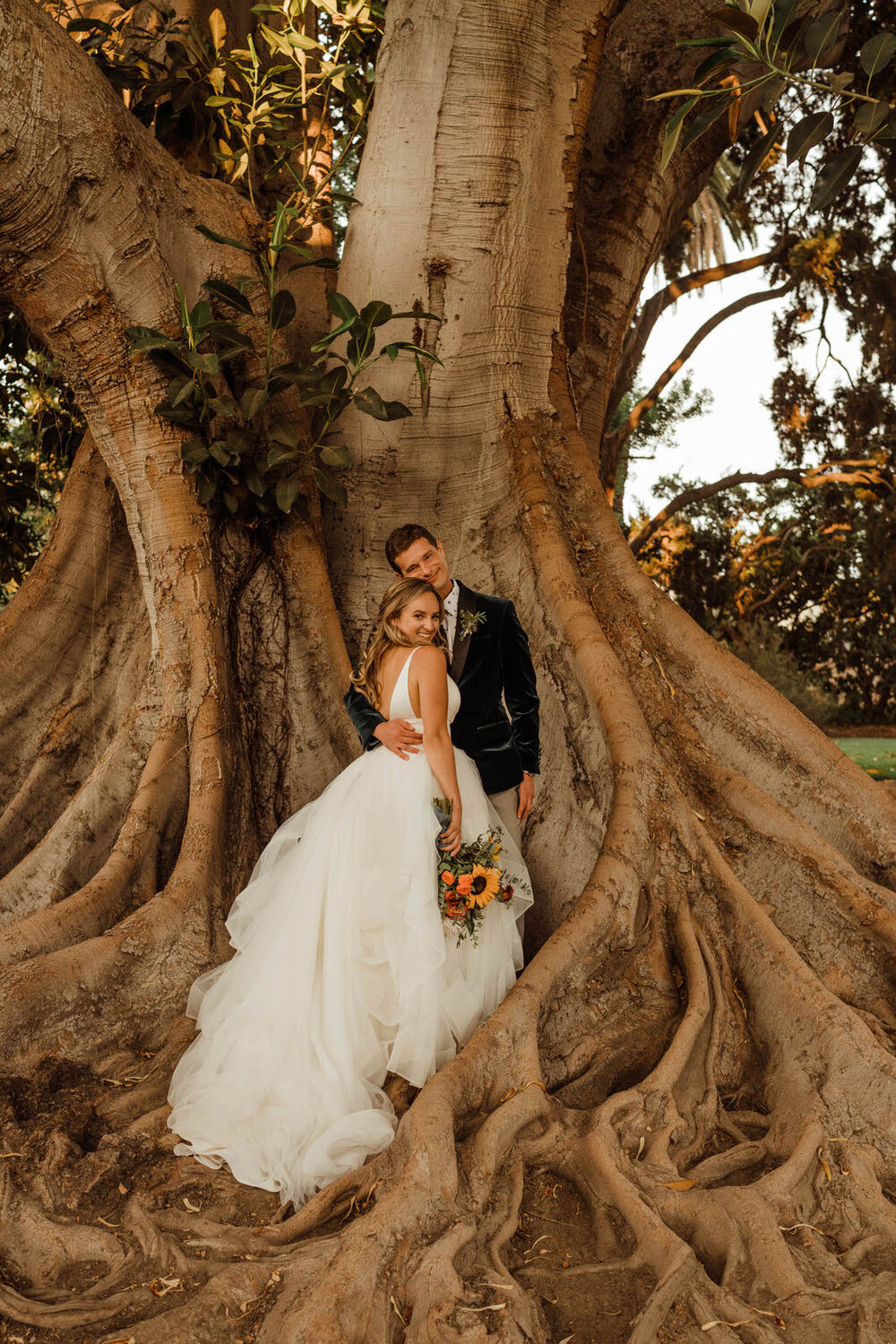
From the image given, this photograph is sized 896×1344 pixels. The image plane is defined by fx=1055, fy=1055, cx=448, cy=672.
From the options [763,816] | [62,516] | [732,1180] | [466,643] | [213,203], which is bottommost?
[732,1180]

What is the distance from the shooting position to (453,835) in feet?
11.3

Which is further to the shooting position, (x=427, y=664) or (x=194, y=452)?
(x=194, y=452)

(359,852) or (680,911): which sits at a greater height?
(359,852)

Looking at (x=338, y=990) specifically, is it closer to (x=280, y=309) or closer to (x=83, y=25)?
(x=280, y=309)

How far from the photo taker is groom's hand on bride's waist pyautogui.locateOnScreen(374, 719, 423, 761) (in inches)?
139

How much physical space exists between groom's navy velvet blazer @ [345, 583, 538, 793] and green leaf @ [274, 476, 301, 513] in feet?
2.89

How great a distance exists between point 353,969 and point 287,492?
6.57 ft

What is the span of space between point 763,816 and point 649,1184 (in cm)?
159

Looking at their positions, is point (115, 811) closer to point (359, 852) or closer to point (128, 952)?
point (128, 952)

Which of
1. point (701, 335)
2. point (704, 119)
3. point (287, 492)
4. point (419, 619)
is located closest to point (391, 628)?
Result: point (419, 619)

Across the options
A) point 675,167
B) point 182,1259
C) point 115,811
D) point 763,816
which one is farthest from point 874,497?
point 182,1259

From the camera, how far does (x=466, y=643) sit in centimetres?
390

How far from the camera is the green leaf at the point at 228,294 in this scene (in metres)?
4.14

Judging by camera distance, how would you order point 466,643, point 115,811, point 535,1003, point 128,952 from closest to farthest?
point 535,1003, point 128,952, point 466,643, point 115,811
